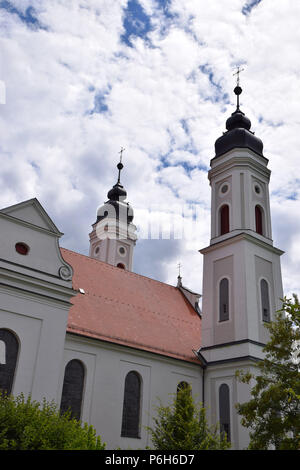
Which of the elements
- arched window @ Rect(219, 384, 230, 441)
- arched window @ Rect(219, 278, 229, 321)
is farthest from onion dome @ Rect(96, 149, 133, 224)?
arched window @ Rect(219, 384, 230, 441)

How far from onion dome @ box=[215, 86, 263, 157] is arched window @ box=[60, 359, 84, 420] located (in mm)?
14828

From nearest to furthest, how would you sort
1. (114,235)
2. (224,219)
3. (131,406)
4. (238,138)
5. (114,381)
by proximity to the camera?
(114,381), (131,406), (224,219), (238,138), (114,235)

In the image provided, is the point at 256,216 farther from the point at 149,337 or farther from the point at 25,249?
the point at 25,249

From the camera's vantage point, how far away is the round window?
17188mm

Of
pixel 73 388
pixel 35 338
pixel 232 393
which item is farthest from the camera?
pixel 232 393

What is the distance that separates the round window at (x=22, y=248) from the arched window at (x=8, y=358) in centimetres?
284

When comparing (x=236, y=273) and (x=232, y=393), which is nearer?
(x=232, y=393)

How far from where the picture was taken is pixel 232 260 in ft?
78.6

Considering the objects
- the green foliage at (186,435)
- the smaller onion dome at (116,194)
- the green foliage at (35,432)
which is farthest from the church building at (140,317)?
the smaller onion dome at (116,194)

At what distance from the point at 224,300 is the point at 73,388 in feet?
29.2

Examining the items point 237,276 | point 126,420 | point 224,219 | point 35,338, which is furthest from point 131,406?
point 224,219

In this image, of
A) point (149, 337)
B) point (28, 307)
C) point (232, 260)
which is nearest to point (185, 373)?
point (149, 337)

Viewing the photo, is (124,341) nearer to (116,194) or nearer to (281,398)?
(281,398)

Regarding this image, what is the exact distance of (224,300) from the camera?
77.5 ft
